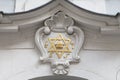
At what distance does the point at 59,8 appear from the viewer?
512cm

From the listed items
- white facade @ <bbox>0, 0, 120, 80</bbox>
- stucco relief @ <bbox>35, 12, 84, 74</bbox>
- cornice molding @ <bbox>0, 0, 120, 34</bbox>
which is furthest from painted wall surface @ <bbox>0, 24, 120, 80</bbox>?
cornice molding @ <bbox>0, 0, 120, 34</bbox>

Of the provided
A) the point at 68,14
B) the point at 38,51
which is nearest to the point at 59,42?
the point at 38,51

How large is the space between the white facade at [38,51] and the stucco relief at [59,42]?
3.4 inches

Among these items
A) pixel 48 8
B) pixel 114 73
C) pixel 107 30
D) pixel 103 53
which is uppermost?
pixel 48 8

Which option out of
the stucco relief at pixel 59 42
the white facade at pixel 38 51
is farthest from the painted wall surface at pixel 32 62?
the stucco relief at pixel 59 42

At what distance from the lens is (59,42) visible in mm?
4996

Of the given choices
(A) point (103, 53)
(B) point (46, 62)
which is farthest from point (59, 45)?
(A) point (103, 53)

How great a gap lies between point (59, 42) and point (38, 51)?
1.23 ft

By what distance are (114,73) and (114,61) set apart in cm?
21

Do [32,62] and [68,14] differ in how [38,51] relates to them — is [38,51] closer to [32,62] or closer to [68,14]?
[32,62]

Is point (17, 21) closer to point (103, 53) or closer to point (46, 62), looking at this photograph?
point (46, 62)

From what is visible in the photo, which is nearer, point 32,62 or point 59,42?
point 32,62

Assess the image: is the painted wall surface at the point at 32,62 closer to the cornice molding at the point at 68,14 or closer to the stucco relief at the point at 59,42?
the stucco relief at the point at 59,42

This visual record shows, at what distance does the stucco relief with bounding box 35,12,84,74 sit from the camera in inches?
191
